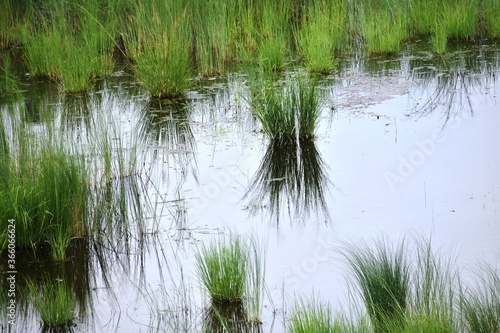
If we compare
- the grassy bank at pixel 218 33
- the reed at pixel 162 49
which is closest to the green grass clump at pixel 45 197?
the reed at pixel 162 49

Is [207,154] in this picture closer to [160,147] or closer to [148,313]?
[160,147]

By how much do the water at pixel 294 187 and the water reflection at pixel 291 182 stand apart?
0.05 ft

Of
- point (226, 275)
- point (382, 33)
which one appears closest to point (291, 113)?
point (226, 275)

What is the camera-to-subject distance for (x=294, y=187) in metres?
6.20

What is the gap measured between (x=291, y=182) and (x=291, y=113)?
1025 millimetres

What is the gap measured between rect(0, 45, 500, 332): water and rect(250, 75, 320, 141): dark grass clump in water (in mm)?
137

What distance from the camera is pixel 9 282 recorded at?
4.89 meters

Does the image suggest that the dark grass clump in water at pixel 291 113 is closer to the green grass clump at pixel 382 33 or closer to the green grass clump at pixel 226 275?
the green grass clump at pixel 226 275

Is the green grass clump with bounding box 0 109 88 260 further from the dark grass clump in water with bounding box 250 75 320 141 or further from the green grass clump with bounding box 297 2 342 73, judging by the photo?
the green grass clump with bounding box 297 2 342 73

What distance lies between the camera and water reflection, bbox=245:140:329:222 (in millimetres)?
5801

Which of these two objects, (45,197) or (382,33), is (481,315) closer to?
(45,197)

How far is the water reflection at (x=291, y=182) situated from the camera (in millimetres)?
5801

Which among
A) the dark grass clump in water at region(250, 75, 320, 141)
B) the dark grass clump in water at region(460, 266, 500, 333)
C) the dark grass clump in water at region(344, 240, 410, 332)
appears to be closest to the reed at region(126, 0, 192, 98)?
the dark grass clump in water at region(250, 75, 320, 141)

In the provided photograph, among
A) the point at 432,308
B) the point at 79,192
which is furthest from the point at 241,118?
the point at 432,308
